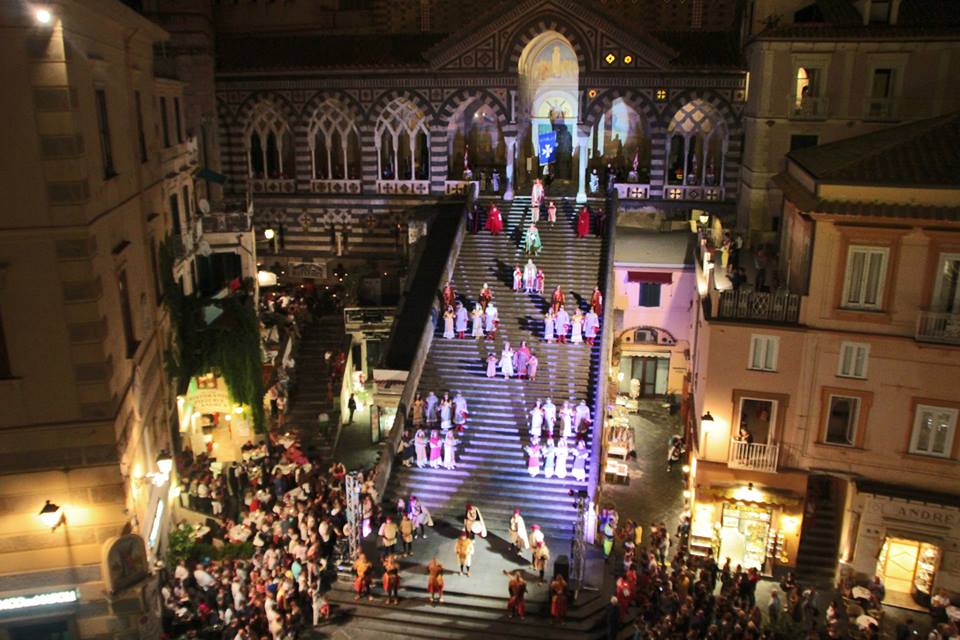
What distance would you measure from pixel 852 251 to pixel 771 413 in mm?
4919

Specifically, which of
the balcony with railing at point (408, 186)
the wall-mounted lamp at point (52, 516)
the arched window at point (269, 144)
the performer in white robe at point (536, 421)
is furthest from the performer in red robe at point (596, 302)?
the arched window at point (269, 144)

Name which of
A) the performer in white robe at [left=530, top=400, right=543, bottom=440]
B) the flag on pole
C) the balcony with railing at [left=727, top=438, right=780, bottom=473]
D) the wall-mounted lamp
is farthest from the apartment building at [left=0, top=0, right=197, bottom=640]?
the flag on pole

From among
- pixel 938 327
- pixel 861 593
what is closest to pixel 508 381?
pixel 861 593

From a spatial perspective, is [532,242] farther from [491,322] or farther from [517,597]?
[517,597]

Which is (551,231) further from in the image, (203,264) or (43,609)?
(43,609)

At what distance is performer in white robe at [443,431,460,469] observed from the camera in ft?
80.4

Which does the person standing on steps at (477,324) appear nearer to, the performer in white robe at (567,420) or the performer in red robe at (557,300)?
the performer in red robe at (557,300)

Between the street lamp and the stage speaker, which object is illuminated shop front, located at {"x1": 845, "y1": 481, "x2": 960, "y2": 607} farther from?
the street lamp

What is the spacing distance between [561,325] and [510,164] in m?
10.7

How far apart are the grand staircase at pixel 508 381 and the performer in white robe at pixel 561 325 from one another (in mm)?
349

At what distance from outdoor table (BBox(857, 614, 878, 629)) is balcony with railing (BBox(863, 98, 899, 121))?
704 inches

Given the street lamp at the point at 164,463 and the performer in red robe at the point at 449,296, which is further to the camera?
the performer in red robe at the point at 449,296

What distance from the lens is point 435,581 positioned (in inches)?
791

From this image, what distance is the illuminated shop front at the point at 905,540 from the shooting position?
869 inches
